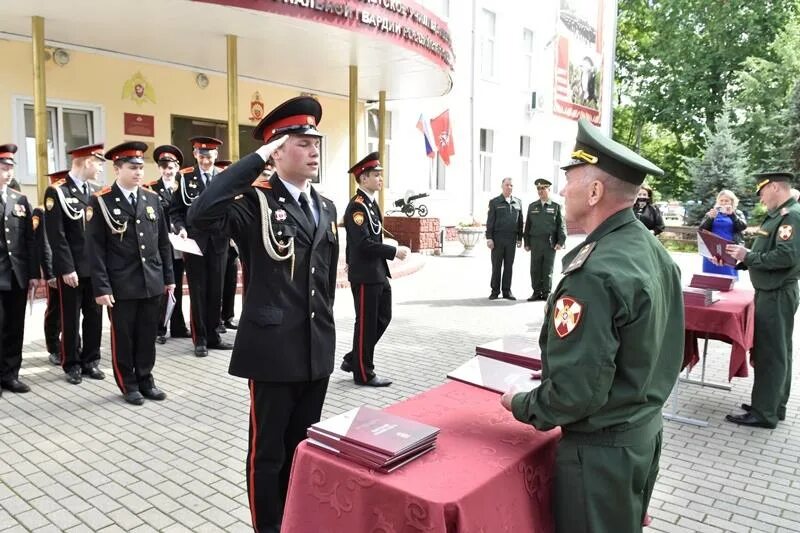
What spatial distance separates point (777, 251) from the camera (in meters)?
4.62

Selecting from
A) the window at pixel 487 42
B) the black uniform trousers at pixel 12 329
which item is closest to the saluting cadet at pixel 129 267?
the black uniform trousers at pixel 12 329

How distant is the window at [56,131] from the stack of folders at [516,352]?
31.5ft

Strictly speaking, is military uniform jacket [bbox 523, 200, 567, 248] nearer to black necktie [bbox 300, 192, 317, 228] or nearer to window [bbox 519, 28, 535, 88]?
black necktie [bbox 300, 192, 317, 228]

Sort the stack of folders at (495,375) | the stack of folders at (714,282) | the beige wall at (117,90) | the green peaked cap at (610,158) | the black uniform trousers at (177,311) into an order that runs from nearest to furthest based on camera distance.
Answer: the green peaked cap at (610,158)
the stack of folders at (495,375)
the stack of folders at (714,282)
the black uniform trousers at (177,311)
the beige wall at (117,90)

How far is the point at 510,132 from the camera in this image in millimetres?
21734

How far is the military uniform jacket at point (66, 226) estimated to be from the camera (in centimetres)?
541

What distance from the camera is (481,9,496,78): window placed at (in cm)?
2003

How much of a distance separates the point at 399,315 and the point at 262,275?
6355mm

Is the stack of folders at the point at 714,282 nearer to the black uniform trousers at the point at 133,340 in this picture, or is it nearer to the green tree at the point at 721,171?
the black uniform trousers at the point at 133,340

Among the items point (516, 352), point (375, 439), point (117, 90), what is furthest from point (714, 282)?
point (117, 90)

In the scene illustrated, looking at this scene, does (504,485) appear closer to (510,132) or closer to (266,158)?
(266,158)

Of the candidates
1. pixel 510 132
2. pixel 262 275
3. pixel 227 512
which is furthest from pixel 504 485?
pixel 510 132

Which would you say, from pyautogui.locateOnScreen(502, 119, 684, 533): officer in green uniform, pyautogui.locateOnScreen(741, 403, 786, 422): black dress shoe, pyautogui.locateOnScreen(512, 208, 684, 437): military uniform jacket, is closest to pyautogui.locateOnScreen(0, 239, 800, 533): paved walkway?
pyautogui.locateOnScreen(741, 403, 786, 422): black dress shoe

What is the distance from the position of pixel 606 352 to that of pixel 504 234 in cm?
884
